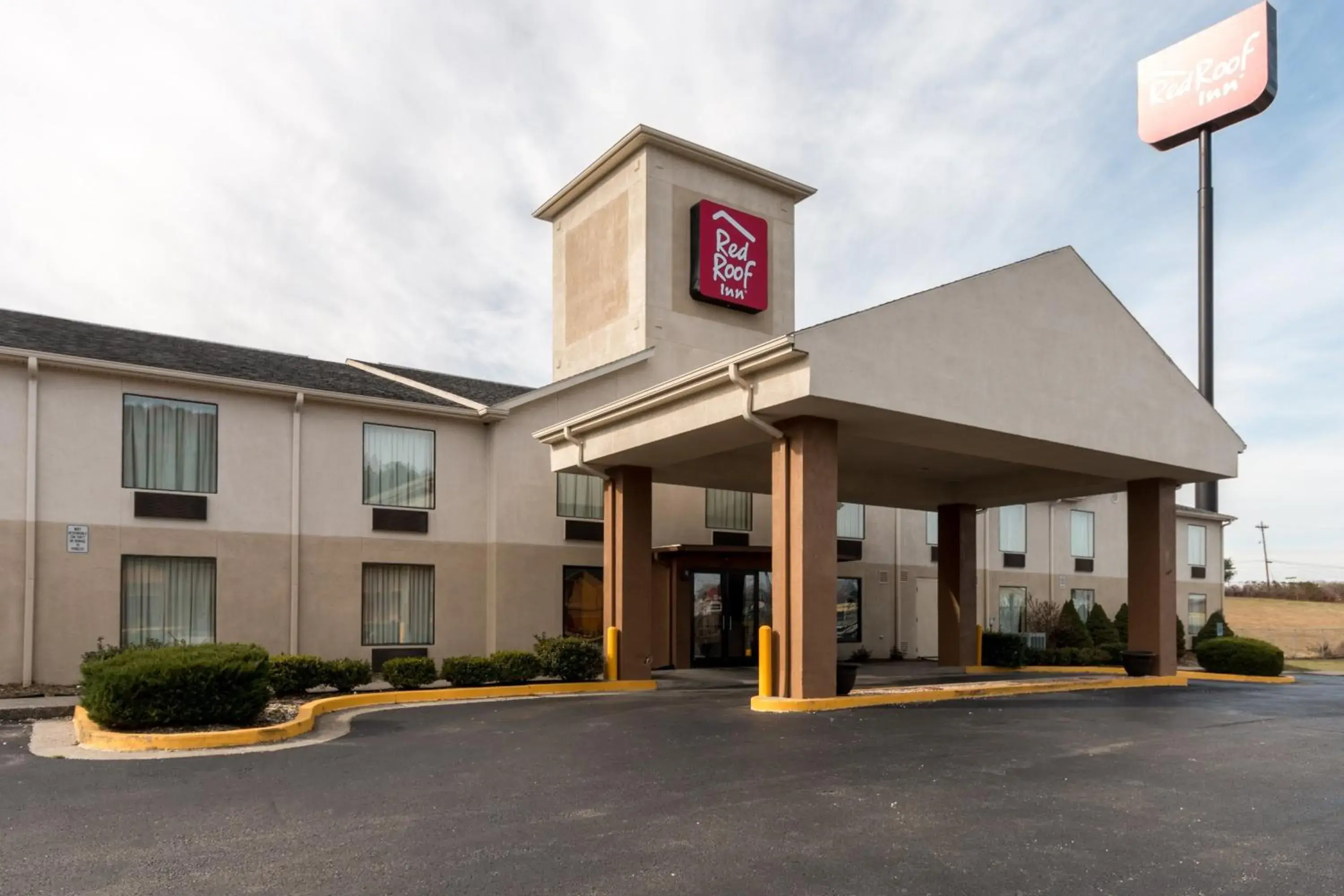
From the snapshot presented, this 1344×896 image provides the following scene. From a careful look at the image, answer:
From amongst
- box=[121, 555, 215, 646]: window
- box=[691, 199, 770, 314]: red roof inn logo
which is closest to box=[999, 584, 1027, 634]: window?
box=[691, 199, 770, 314]: red roof inn logo

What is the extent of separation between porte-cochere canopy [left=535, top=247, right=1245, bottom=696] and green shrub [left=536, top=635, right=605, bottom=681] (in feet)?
2.98

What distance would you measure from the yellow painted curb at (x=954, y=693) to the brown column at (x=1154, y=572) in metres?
0.68

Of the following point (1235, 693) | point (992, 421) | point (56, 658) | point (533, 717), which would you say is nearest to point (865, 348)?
point (992, 421)

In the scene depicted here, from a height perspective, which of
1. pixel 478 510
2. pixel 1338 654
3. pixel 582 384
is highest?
pixel 582 384

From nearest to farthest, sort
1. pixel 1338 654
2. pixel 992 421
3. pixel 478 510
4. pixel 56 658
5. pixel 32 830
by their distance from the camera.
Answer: pixel 32 830 → pixel 992 421 → pixel 56 658 → pixel 478 510 → pixel 1338 654

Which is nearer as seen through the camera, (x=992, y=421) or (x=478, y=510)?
(x=992, y=421)

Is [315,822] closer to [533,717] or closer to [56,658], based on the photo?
[533,717]

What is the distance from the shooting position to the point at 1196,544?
37.9m

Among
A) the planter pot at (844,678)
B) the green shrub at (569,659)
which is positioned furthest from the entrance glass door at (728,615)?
the planter pot at (844,678)

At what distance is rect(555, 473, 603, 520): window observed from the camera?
21672 millimetres

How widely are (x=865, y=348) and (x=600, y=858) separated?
8.83 meters

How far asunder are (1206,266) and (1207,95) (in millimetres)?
7159

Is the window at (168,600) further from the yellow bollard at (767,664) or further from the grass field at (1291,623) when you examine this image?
the grass field at (1291,623)

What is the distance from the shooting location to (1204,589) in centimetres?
3819
